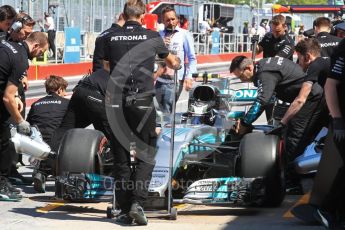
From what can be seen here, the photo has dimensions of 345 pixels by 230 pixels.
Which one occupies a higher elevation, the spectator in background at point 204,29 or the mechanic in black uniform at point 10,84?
the mechanic in black uniform at point 10,84

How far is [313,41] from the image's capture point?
962cm

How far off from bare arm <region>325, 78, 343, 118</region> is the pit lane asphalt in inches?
41.7

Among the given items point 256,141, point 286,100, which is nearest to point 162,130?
point 256,141

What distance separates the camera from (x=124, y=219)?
7.79 m

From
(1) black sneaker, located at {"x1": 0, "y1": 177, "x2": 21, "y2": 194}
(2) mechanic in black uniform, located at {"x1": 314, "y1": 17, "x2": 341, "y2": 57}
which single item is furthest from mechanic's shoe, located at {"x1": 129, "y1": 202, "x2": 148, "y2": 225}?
(2) mechanic in black uniform, located at {"x1": 314, "y1": 17, "x2": 341, "y2": 57}

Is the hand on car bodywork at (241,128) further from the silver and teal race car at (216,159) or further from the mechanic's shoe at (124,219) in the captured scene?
the mechanic's shoe at (124,219)

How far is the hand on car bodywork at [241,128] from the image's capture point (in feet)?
30.3

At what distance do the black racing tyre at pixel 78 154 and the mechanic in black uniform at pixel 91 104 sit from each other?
324 millimetres

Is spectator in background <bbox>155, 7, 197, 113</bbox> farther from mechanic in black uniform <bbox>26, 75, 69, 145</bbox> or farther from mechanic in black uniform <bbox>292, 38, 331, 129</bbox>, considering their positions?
mechanic in black uniform <bbox>292, 38, 331, 129</bbox>

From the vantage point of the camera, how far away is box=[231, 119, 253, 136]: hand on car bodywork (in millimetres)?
9234

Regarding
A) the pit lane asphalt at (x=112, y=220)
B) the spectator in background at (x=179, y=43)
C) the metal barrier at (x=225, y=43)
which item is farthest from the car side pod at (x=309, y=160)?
the metal barrier at (x=225, y=43)

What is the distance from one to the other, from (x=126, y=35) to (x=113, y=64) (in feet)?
0.98

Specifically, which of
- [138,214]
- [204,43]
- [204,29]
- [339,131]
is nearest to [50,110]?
[138,214]

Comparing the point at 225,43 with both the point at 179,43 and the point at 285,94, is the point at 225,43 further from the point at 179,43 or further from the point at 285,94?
the point at 285,94
